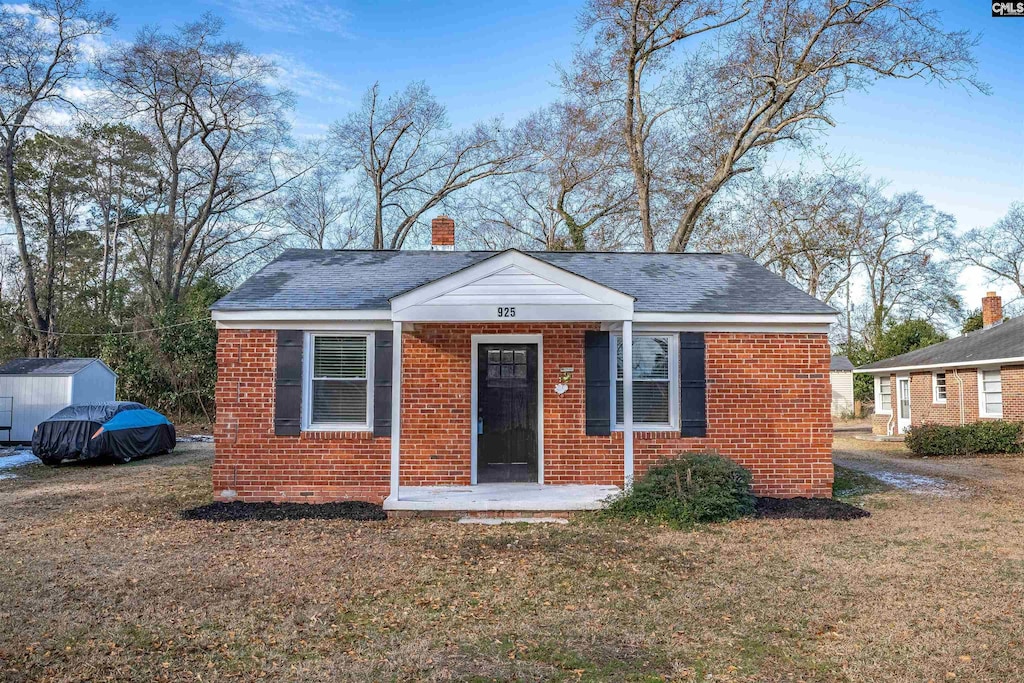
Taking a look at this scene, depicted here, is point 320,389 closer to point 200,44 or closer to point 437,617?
point 437,617

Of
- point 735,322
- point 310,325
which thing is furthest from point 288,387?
point 735,322

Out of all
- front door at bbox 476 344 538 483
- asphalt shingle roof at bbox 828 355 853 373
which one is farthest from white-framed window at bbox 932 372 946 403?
front door at bbox 476 344 538 483

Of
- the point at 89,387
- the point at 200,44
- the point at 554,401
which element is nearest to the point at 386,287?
the point at 554,401

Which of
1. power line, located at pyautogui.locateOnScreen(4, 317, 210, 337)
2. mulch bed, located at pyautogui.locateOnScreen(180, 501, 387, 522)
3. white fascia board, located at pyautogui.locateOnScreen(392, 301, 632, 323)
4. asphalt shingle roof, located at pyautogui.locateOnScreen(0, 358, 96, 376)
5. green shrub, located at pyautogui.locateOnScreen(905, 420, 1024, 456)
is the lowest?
mulch bed, located at pyautogui.locateOnScreen(180, 501, 387, 522)

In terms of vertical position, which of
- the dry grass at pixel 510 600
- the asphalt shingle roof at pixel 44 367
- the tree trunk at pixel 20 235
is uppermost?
the tree trunk at pixel 20 235

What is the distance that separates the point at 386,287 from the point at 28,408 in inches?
569

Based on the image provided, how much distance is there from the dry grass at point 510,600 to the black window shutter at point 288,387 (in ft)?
5.10

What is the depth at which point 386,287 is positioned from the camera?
394 inches

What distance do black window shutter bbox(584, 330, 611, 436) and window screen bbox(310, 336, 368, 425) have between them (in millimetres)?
3138

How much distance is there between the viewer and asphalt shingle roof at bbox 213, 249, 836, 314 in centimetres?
942

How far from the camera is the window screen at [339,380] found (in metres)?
9.43

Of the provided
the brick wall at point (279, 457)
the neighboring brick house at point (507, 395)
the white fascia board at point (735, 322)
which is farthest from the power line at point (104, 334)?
the white fascia board at point (735, 322)

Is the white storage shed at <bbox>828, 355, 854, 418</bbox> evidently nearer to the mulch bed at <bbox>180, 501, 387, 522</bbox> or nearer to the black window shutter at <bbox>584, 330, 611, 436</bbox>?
the black window shutter at <bbox>584, 330, 611, 436</bbox>

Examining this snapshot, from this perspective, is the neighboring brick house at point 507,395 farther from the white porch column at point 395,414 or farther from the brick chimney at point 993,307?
the brick chimney at point 993,307
